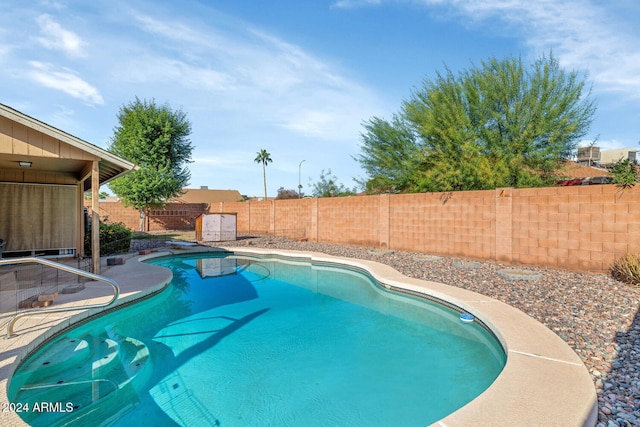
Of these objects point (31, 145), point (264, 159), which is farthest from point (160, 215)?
point (264, 159)

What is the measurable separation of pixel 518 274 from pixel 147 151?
23.5 metres

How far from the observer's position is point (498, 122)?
42.4ft

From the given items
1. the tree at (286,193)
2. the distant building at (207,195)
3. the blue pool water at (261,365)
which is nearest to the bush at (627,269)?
the blue pool water at (261,365)

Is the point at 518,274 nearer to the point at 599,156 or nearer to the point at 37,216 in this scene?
the point at 37,216

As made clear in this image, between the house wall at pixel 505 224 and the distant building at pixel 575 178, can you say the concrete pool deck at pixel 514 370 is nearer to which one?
the house wall at pixel 505 224

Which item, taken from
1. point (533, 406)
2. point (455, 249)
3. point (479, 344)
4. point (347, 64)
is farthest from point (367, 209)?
point (533, 406)

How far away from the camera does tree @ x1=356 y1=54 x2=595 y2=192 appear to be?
11.7 meters

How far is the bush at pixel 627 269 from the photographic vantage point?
6.82 metres

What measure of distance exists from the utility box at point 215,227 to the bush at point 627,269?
53.8ft

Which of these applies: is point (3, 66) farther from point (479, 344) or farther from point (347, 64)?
point (479, 344)

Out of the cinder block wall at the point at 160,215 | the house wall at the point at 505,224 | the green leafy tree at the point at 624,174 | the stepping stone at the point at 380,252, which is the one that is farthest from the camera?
the cinder block wall at the point at 160,215

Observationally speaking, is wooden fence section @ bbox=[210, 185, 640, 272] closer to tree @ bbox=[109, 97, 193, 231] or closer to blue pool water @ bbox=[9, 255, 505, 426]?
blue pool water @ bbox=[9, 255, 505, 426]

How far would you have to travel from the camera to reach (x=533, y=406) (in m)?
2.93

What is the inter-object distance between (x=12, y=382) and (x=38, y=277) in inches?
175
